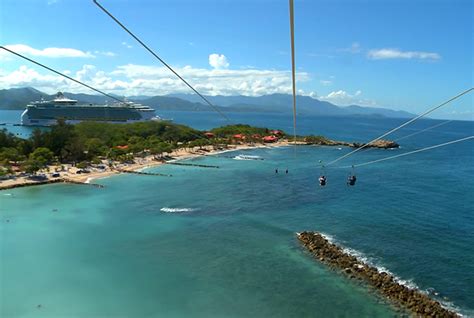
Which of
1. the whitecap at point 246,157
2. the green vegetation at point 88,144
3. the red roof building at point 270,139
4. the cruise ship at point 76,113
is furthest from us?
the cruise ship at point 76,113

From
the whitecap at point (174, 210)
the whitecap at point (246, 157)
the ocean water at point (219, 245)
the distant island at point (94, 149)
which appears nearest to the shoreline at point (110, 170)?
the distant island at point (94, 149)

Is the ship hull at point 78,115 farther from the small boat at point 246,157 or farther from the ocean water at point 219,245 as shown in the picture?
the ocean water at point 219,245

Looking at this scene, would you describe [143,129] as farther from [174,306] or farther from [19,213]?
[174,306]

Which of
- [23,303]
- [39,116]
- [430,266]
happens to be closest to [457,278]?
[430,266]

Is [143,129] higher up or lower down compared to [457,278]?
higher up

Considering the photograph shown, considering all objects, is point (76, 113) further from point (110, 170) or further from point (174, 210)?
point (174, 210)

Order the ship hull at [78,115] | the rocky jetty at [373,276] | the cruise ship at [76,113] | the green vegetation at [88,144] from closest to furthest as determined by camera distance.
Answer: the rocky jetty at [373,276] < the green vegetation at [88,144] < the ship hull at [78,115] < the cruise ship at [76,113]

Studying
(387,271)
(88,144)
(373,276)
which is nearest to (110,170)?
(88,144)
